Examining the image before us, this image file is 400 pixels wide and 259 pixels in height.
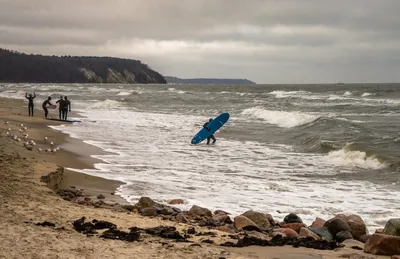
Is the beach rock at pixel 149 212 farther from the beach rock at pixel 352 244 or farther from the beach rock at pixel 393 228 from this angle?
the beach rock at pixel 393 228

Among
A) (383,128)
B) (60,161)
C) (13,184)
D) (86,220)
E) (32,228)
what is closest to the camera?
(32,228)

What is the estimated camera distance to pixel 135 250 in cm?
540

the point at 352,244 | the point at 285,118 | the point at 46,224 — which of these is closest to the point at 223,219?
the point at 352,244

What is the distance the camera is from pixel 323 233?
720 centimetres

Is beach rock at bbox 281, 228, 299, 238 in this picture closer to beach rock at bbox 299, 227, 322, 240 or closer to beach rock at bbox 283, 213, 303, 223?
beach rock at bbox 299, 227, 322, 240

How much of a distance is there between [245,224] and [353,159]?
9.56 meters

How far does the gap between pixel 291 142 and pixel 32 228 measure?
1591cm

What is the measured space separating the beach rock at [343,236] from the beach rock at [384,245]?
1.01m

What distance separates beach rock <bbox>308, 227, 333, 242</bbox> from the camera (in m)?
7.06

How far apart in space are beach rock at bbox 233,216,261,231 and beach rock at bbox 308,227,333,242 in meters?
0.87

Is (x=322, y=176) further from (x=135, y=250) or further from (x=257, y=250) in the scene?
(x=135, y=250)

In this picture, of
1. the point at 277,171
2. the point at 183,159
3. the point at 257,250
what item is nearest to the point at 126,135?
the point at 183,159

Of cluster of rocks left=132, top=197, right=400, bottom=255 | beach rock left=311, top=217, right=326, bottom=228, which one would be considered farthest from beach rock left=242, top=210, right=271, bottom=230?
beach rock left=311, top=217, right=326, bottom=228

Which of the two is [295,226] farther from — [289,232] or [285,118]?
[285,118]
